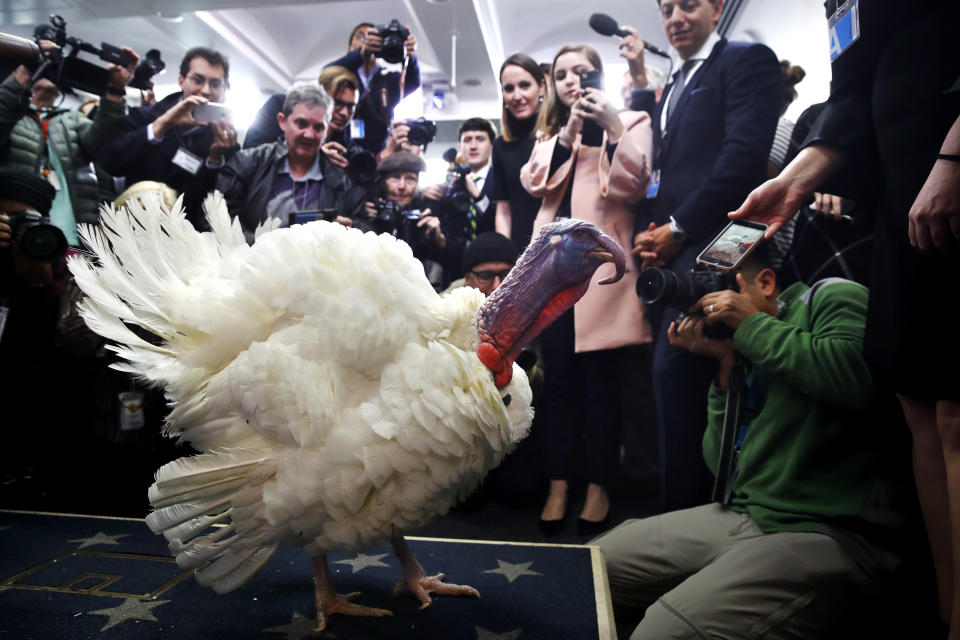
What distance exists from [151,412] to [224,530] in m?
1.37

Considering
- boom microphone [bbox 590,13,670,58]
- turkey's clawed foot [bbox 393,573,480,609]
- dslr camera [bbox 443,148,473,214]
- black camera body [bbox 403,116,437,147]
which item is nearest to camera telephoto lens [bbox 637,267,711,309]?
turkey's clawed foot [bbox 393,573,480,609]

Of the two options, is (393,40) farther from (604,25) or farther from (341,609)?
(341,609)

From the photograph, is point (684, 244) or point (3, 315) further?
point (3, 315)

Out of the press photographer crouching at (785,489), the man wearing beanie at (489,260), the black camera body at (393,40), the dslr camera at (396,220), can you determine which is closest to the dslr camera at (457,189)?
the dslr camera at (396,220)

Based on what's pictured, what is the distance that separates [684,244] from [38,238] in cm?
223

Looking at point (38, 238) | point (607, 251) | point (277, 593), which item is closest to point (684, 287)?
point (607, 251)

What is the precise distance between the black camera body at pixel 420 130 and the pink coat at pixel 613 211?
0.89m

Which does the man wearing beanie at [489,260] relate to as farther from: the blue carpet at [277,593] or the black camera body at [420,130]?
the blue carpet at [277,593]

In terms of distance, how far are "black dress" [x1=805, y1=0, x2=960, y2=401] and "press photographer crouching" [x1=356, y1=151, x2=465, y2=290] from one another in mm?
1551

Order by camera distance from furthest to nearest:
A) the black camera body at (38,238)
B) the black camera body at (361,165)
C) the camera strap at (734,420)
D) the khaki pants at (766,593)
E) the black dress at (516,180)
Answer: the black camera body at (361,165)
the black dress at (516,180)
the black camera body at (38,238)
the camera strap at (734,420)
the khaki pants at (766,593)

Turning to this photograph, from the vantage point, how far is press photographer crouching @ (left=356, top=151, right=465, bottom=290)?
230 centimetres

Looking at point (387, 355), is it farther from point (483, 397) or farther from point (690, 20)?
point (690, 20)

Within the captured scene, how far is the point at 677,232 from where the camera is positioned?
Answer: 1.72 meters

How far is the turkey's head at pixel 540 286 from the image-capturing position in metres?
1.12
